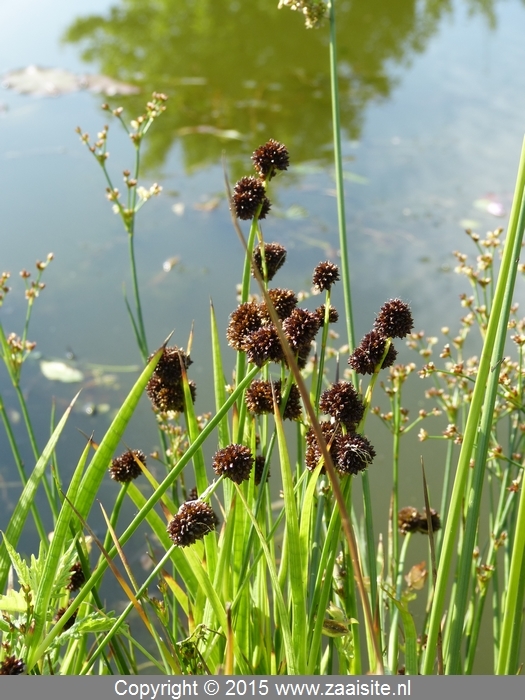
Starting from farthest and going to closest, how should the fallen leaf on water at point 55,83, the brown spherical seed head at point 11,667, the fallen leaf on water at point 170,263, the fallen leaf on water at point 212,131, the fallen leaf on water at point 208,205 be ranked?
the fallen leaf on water at point 55,83 < the fallen leaf on water at point 212,131 < the fallen leaf on water at point 208,205 < the fallen leaf on water at point 170,263 < the brown spherical seed head at point 11,667

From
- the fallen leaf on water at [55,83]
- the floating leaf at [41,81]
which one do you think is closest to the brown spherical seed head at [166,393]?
the fallen leaf on water at [55,83]

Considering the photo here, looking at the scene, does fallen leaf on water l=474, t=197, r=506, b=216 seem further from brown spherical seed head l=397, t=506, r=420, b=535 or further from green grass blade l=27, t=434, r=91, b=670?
green grass blade l=27, t=434, r=91, b=670

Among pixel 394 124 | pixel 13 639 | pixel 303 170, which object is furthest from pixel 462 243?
pixel 13 639

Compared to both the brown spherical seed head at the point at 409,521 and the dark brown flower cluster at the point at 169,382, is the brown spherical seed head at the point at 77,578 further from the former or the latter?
the brown spherical seed head at the point at 409,521

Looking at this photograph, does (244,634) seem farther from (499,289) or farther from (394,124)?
(394,124)

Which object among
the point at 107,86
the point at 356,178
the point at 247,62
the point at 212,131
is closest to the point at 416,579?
the point at 356,178

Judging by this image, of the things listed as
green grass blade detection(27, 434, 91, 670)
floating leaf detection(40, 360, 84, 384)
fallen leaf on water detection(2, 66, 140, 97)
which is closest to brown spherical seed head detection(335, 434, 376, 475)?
green grass blade detection(27, 434, 91, 670)

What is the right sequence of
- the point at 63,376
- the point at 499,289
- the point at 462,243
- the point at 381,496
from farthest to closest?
1. the point at 462,243
2. the point at 63,376
3. the point at 381,496
4. the point at 499,289

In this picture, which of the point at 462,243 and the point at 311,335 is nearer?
the point at 311,335
